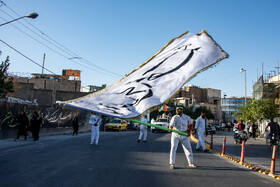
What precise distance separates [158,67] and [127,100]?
30.5 inches

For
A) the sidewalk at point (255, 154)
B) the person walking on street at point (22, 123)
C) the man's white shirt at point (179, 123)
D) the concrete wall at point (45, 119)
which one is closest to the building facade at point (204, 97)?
the concrete wall at point (45, 119)

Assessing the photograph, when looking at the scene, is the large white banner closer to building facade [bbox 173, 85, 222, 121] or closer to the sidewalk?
the sidewalk

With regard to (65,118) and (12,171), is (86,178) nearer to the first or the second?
(12,171)

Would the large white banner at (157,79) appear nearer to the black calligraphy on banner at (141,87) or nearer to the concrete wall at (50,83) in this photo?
the black calligraphy on banner at (141,87)

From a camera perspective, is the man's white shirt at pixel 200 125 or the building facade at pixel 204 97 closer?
the man's white shirt at pixel 200 125

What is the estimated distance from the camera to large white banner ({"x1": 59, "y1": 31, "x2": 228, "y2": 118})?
288 cm

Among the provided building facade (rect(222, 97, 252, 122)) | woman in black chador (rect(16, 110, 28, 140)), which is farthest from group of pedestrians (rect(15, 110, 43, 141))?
building facade (rect(222, 97, 252, 122))

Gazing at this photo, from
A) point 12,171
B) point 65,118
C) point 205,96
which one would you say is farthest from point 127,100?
point 205,96

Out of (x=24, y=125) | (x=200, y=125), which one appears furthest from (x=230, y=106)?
(x=24, y=125)

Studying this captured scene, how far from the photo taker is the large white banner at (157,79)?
2.88m

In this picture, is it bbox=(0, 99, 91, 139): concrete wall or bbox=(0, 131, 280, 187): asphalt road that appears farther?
bbox=(0, 99, 91, 139): concrete wall

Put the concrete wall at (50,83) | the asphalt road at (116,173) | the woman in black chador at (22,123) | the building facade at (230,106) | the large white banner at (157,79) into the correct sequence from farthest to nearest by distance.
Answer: the building facade at (230,106) → the concrete wall at (50,83) → the woman in black chador at (22,123) → the asphalt road at (116,173) → the large white banner at (157,79)

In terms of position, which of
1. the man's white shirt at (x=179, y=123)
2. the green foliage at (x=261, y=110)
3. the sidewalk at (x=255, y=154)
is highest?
the green foliage at (x=261, y=110)

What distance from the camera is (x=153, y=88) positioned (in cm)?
312
